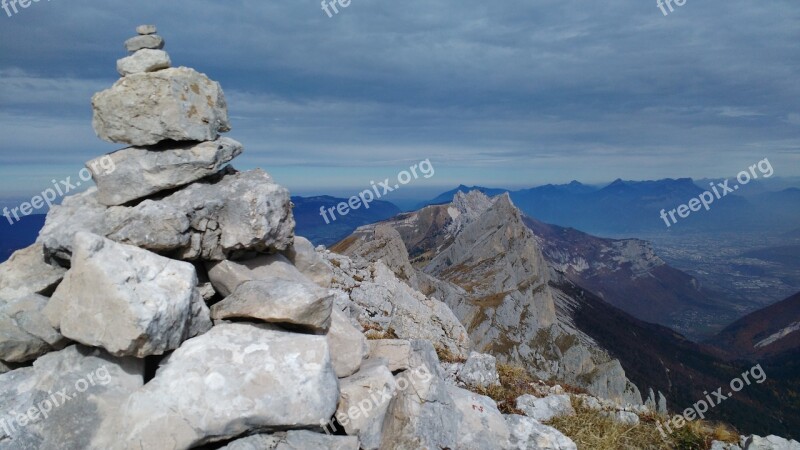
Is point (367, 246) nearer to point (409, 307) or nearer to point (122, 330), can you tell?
point (409, 307)

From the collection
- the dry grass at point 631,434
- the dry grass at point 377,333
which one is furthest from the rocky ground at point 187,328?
the dry grass at point 377,333

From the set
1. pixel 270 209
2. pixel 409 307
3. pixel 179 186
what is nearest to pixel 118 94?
pixel 179 186

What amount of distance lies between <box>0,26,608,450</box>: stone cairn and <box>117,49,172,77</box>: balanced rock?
0.04 m

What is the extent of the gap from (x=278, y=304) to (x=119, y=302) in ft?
10.5

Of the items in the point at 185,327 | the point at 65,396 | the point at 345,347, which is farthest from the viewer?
the point at 345,347

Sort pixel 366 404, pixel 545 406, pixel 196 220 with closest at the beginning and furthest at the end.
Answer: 1. pixel 366 404
2. pixel 196 220
3. pixel 545 406

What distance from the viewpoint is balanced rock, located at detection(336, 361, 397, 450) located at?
1058 cm

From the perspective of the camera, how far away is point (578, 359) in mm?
118188

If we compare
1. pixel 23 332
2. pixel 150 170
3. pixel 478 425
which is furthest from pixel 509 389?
pixel 23 332

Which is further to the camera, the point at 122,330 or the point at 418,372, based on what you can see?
the point at 418,372

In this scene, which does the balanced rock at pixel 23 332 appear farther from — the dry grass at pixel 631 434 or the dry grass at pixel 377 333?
the dry grass at pixel 631 434

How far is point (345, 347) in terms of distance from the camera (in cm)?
1239

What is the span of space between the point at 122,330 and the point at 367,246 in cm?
5552

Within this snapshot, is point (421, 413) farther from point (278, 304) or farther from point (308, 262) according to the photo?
point (308, 262)
